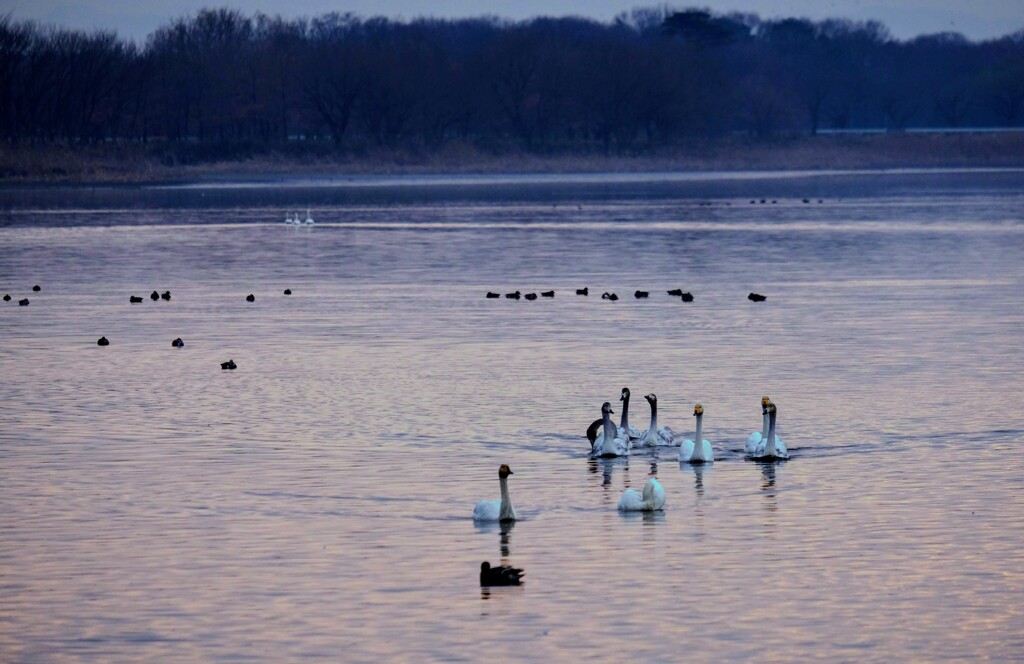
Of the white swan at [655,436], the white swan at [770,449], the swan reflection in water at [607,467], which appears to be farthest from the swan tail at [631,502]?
the white swan at [655,436]

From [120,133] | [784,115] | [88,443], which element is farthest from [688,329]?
[784,115]

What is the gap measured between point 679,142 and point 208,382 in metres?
120

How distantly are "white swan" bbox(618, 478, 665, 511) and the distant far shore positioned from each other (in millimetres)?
99001

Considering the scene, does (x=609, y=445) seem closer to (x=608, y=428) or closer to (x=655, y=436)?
(x=608, y=428)

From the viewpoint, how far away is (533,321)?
34.9m

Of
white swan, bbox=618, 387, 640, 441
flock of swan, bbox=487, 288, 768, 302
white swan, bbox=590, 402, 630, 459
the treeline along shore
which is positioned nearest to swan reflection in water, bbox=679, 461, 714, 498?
white swan, bbox=590, 402, 630, 459

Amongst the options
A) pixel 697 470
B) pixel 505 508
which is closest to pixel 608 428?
pixel 697 470

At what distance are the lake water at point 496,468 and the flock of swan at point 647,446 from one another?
0.67 ft

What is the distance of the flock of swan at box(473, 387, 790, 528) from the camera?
1631 centimetres

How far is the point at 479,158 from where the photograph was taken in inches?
5315

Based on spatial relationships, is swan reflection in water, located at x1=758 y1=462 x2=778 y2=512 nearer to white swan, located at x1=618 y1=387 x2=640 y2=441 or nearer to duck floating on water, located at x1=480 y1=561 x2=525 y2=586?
white swan, located at x1=618 y1=387 x2=640 y2=441

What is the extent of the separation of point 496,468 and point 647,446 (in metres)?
2.17

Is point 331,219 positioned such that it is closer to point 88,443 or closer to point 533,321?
point 533,321

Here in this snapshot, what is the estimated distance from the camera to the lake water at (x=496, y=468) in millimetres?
13133
